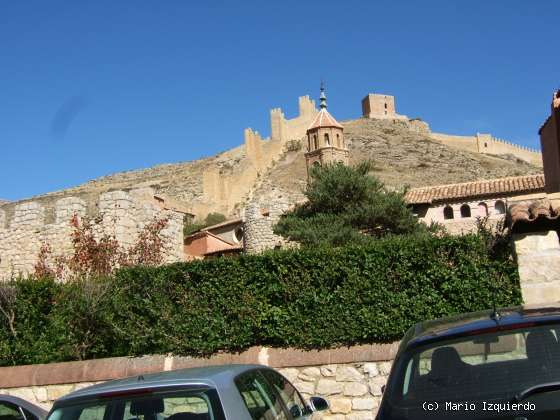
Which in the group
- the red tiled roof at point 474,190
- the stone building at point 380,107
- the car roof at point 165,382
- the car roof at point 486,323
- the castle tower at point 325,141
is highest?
the stone building at point 380,107

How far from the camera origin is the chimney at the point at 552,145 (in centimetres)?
1478

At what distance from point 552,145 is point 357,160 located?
6143cm

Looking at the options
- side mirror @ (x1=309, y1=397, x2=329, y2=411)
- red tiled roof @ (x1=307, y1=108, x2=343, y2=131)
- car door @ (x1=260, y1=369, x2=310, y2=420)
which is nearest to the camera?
car door @ (x1=260, y1=369, x2=310, y2=420)

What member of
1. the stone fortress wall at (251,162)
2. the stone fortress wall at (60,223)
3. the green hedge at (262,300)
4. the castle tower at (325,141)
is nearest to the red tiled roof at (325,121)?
the castle tower at (325,141)

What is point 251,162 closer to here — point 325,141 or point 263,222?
point 325,141

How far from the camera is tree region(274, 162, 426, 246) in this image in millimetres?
26641

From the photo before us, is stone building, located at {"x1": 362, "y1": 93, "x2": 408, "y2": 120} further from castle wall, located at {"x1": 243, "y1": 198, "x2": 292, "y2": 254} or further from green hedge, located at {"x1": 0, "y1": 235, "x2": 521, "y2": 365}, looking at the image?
green hedge, located at {"x1": 0, "y1": 235, "x2": 521, "y2": 365}

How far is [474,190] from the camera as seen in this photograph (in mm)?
36562

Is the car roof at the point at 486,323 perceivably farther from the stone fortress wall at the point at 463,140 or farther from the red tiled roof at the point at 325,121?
the stone fortress wall at the point at 463,140

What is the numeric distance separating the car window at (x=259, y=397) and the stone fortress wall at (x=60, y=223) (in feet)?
42.8

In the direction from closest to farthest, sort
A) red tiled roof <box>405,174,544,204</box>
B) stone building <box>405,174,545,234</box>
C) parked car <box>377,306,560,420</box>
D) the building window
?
parked car <box>377,306,560,420</box>
red tiled roof <box>405,174,544,204</box>
stone building <box>405,174,545,234</box>
the building window

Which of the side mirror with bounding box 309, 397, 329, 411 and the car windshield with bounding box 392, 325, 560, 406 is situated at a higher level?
the car windshield with bounding box 392, 325, 560, 406

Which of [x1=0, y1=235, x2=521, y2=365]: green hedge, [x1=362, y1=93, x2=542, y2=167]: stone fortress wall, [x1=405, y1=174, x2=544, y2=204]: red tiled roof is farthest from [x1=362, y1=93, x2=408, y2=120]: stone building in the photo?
[x1=0, y1=235, x2=521, y2=365]: green hedge

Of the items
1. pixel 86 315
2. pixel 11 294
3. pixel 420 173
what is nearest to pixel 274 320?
pixel 86 315
